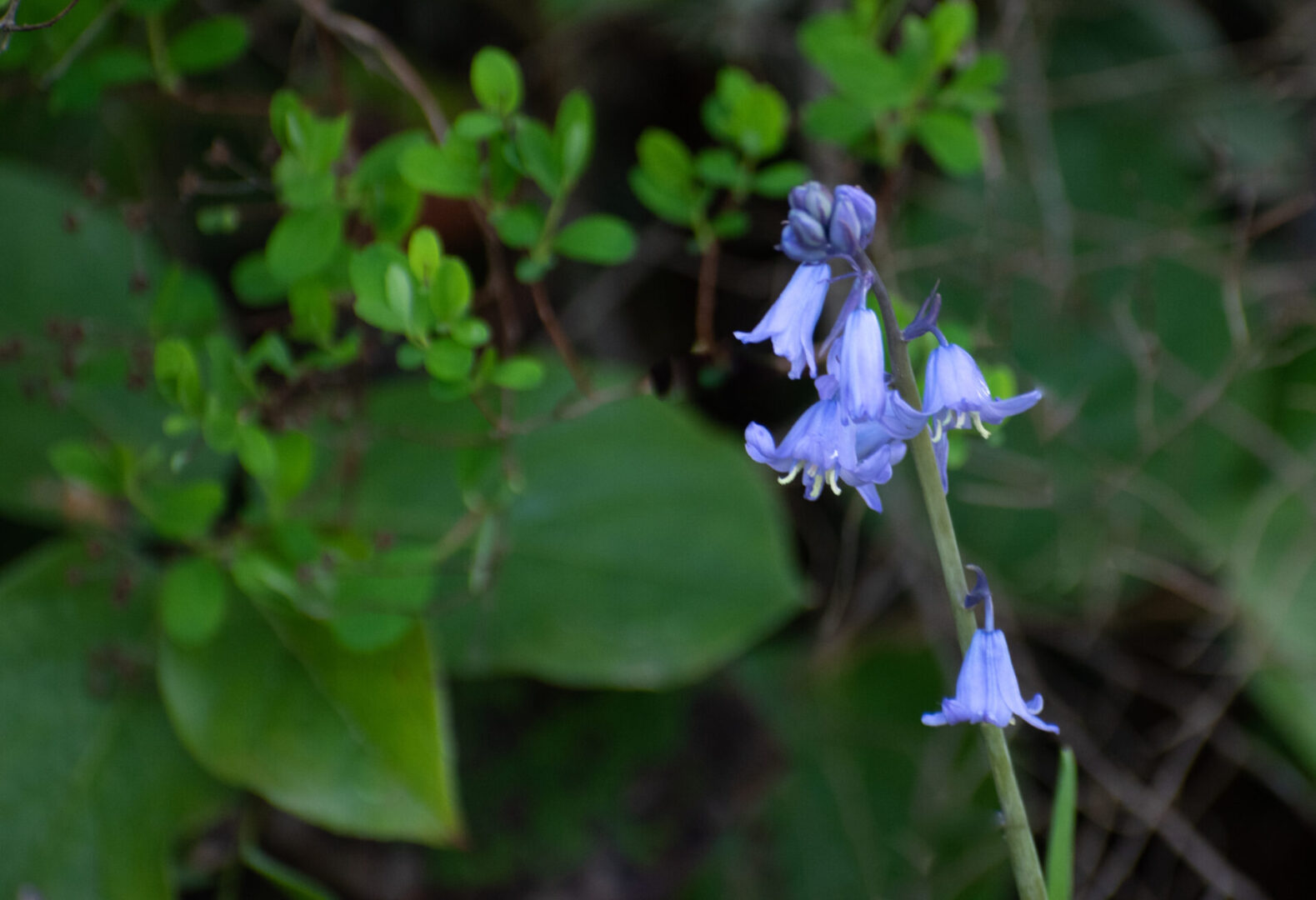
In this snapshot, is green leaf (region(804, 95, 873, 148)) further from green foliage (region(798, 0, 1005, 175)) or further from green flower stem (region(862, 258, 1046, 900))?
green flower stem (region(862, 258, 1046, 900))

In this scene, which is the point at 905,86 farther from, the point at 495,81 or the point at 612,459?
the point at 612,459

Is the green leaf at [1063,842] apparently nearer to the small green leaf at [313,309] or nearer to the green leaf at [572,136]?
the green leaf at [572,136]

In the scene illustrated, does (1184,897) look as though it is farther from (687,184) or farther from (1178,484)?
(687,184)

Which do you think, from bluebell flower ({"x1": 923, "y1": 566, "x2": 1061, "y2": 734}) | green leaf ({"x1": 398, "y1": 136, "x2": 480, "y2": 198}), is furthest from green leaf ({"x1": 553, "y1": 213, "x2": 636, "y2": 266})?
bluebell flower ({"x1": 923, "y1": 566, "x2": 1061, "y2": 734})

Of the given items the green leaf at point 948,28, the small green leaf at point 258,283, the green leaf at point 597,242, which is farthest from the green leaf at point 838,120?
the small green leaf at point 258,283

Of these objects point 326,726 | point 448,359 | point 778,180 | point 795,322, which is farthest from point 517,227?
point 326,726

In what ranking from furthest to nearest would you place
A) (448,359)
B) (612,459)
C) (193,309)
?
1. (612,459)
2. (193,309)
3. (448,359)
